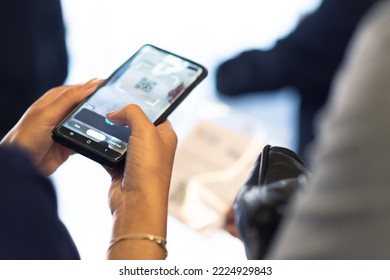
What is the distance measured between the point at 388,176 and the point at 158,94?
0.43 meters

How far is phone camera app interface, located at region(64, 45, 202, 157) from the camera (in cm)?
63

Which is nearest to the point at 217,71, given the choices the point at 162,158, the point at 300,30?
the point at 300,30

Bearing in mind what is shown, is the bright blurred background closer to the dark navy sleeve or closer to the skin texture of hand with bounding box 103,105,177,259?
the skin texture of hand with bounding box 103,105,177,259

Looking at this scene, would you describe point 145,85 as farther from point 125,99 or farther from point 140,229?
point 140,229

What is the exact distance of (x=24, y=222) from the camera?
47 centimetres

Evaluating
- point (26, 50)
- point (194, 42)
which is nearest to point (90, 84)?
point (26, 50)

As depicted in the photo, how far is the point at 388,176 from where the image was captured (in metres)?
0.28

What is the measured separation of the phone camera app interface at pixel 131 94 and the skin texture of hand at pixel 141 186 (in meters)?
0.02

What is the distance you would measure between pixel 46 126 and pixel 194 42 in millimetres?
370

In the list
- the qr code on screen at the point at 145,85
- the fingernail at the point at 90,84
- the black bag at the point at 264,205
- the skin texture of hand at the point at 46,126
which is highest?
the black bag at the point at 264,205

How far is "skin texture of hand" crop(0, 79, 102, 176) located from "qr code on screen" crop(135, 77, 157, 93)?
5 centimetres

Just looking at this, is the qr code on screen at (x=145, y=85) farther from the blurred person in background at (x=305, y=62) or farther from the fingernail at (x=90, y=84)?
the blurred person in background at (x=305, y=62)

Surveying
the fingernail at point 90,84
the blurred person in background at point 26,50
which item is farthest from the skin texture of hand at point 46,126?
the blurred person in background at point 26,50

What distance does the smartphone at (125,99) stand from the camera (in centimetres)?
63
